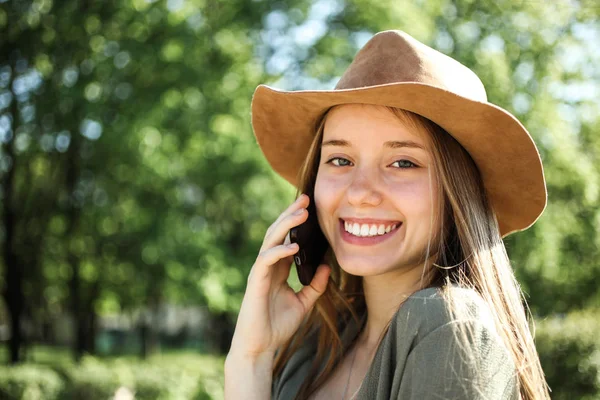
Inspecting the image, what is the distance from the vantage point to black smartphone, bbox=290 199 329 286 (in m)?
2.44

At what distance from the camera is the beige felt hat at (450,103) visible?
1.94 meters

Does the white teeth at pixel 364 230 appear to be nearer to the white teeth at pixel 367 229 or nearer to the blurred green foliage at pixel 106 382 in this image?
the white teeth at pixel 367 229

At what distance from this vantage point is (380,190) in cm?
206

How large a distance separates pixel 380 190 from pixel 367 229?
0.44 ft

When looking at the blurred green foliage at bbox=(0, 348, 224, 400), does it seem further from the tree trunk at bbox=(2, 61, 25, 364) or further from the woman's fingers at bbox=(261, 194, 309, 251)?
the tree trunk at bbox=(2, 61, 25, 364)

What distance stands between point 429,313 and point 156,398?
6.72m

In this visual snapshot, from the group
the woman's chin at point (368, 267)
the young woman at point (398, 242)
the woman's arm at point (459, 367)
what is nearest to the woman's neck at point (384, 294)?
the young woman at point (398, 242)

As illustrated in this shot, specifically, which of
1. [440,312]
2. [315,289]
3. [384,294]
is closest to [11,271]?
[315,289]

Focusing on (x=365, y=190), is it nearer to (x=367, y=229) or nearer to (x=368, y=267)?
(x=367, y=229)

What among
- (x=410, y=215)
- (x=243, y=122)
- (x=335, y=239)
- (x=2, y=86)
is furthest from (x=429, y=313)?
(x=2, y=86)

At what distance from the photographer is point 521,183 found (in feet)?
7.22

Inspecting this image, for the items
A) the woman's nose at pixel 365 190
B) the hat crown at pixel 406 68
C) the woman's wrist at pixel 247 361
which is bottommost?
the woman's wrist at pixel 247 361

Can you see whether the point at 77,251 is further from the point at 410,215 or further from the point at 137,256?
the point at 410,215

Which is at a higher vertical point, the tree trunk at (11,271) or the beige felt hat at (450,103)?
the beige felt hat at (450,103)
